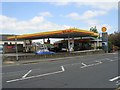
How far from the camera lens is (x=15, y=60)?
1236 inches

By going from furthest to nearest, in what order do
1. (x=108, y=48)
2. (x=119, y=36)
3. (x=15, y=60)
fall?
(x=119, y=36) < (x=108, y=48) < (x=15, y=60)

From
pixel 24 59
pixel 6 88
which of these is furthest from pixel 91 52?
pixel 6 88

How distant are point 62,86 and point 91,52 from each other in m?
37.0

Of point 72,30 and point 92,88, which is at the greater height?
point 72,30

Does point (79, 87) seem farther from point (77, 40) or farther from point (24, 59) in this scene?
point (77, 40)

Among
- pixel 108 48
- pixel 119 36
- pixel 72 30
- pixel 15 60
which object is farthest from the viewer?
pixel 119 36

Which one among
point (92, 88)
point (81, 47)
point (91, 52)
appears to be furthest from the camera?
point (81, 47)

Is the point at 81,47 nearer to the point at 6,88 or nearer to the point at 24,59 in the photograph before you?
the point at 24,59

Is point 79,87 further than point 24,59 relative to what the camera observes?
No

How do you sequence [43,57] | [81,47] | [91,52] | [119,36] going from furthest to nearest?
[119,36], [81,47], [91,52], [43,57]

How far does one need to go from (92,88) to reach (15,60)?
71.0 feet

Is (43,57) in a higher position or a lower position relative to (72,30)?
lower

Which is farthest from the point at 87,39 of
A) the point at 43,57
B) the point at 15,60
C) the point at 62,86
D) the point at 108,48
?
the point at 62,86

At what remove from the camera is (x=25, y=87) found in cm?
1120
